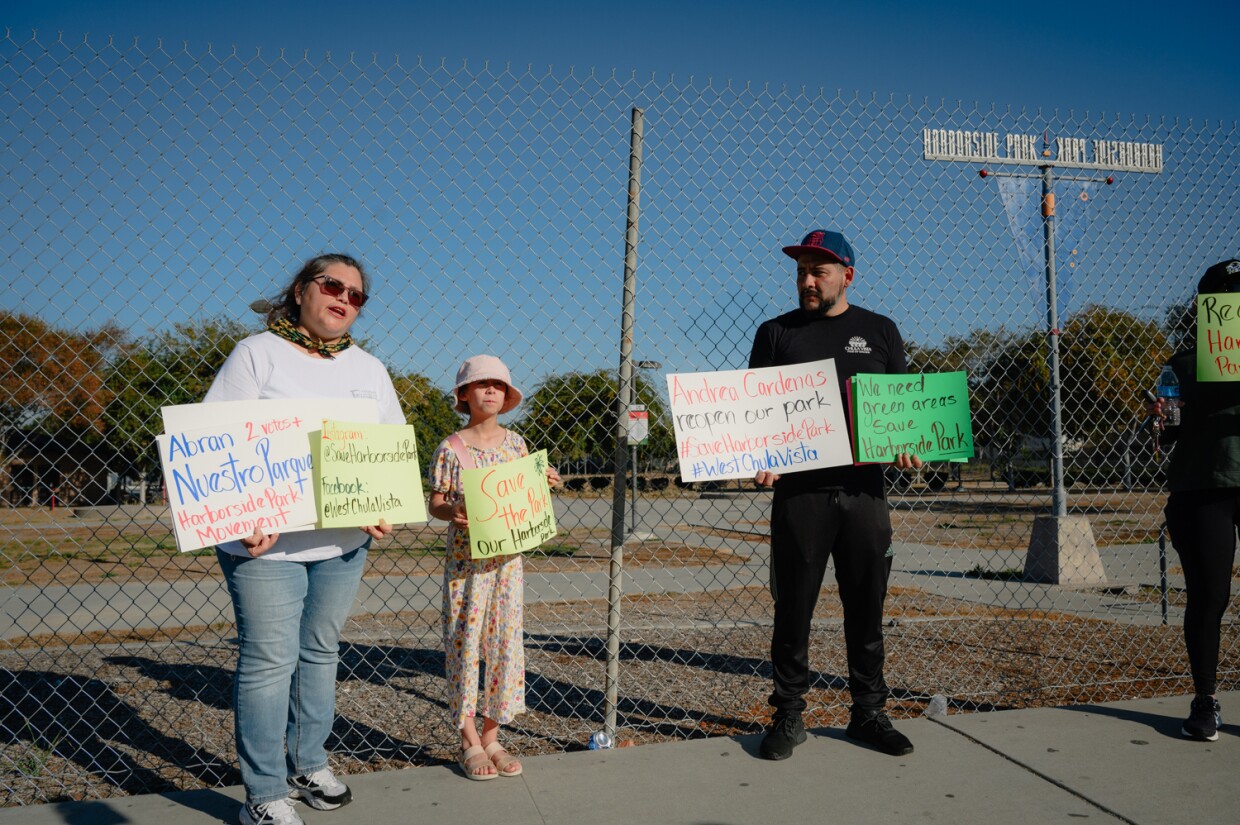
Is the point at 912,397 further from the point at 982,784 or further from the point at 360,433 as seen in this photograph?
the point at 360,433

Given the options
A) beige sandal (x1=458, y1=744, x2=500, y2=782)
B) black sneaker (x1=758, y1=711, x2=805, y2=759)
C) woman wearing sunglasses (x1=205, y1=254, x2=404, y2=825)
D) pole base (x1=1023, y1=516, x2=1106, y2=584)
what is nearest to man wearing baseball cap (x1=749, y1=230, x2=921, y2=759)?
black sneaker (x1=758, y1=711, x2=805, y2=759)

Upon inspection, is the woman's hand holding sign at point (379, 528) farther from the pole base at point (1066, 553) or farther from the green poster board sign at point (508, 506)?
the pole base at point (1066, 553)

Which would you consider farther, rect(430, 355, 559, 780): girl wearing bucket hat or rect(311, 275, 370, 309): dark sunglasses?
rect(430, 355, 559, 780): girl wearing bucket hat

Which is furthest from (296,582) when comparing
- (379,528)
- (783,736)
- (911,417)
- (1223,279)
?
(1223,279)

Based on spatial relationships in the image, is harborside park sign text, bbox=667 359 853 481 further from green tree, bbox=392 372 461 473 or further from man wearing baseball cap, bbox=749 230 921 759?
green tree, bbox=392 372 461 473

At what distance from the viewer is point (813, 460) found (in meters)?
3.53

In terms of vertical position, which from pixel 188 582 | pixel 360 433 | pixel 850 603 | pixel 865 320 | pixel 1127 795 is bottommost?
pixel 188 582

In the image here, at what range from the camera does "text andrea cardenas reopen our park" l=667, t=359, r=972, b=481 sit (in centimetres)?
350

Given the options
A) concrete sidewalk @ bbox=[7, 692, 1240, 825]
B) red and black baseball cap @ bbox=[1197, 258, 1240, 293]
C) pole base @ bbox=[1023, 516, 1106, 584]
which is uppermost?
red and black baseball cap @ bbox=[1197, 258, 1240, 293]

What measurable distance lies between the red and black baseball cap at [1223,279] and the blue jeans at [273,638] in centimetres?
381

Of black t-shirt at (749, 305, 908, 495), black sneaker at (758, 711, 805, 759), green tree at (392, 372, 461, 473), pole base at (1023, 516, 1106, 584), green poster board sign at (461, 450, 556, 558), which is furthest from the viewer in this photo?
pole base at (1023, 516, 1106, 584)

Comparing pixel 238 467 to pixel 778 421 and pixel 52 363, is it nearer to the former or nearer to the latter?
pixel 778 421

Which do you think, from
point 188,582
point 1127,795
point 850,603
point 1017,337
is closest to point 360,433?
point 850,603

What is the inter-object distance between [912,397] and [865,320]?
0.37m
